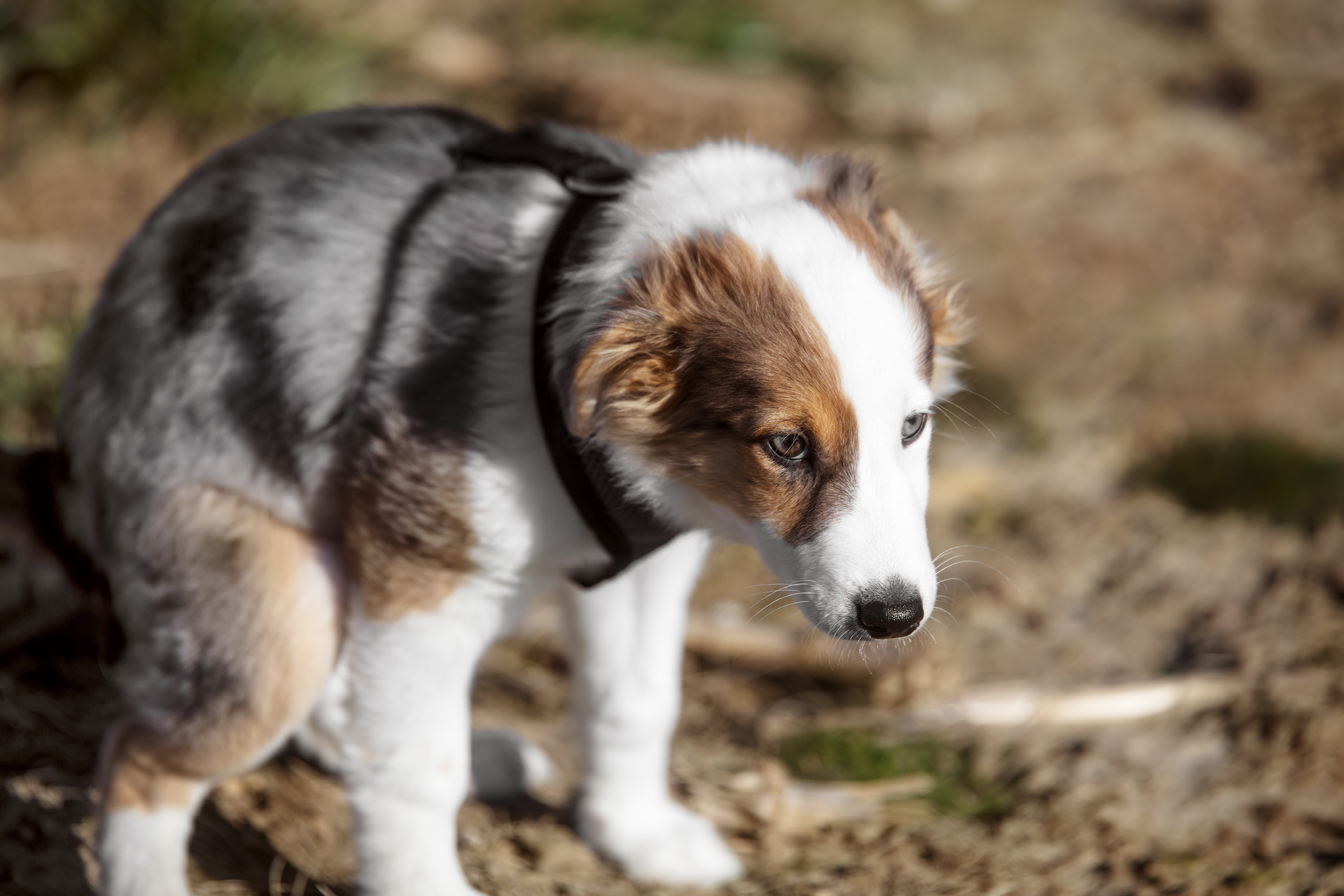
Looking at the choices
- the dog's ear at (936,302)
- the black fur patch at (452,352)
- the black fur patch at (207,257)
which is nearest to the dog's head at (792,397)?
the dog's ear at (936,302)

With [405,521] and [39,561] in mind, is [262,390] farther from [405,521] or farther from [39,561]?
[39,561]

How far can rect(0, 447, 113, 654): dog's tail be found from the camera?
312 centimetres

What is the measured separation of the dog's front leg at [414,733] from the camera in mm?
2721

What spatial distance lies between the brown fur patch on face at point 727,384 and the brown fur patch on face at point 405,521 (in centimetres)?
36

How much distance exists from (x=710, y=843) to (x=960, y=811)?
2.79ft

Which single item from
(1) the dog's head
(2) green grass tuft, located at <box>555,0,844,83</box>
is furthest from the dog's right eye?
(2) green grass tuft, located at <box>555,0,844,83</box>

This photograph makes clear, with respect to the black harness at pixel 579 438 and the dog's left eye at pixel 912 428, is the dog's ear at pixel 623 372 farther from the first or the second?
the dog's left eye at pixel 912 428

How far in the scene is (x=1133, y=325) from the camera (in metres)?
6.33

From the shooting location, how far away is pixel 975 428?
5660 mm

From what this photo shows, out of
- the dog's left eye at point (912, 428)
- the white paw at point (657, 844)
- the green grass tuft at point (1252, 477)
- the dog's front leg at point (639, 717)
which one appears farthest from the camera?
the green grass tuft at point (1252, 477)

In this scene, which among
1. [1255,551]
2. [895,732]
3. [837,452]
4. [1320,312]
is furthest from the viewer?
[1320,312]

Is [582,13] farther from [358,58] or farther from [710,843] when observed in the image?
[710,843]

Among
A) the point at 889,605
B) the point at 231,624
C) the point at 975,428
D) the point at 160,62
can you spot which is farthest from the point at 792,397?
the point at 160,62

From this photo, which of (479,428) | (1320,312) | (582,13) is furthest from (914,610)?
(582,13)
